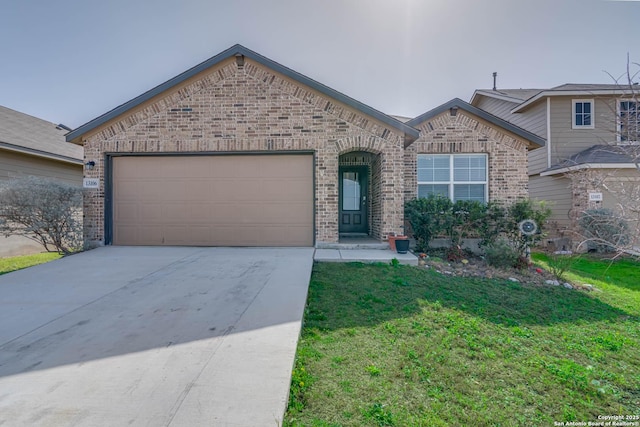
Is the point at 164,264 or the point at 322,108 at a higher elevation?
the point at 322,108

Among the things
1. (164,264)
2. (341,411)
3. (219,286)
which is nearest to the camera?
(341,411)

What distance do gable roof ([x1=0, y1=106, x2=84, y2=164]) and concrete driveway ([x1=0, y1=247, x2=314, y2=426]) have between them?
5.39 metres

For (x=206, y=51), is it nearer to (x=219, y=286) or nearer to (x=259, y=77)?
(x=259, y=77)

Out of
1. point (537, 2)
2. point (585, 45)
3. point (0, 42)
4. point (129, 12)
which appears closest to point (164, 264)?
point (129, 12)

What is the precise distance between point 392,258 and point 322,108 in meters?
4.22

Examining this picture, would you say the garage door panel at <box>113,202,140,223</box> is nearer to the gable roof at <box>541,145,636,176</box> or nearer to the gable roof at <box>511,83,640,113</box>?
the gable roof at <box>541,145,636,176</box>

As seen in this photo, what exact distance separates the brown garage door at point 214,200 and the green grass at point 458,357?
3.32m

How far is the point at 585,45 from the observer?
20.7ft

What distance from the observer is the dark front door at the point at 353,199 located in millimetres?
10672

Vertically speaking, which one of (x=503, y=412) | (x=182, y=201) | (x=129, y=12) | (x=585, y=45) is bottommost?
(x=503, y=412)

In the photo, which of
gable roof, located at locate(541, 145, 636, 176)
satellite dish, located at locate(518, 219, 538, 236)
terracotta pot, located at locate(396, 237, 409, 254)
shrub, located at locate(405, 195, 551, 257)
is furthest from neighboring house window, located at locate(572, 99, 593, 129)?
terracotta pot, located at locate(396, 237, 409, 254)

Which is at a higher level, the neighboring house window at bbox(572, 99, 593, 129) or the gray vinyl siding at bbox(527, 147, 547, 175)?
the neighboring house window at bbox(572, 99, 593, 129)

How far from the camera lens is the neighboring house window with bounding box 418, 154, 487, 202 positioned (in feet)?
28.9

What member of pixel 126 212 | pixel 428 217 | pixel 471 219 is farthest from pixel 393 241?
pixel 126 212
